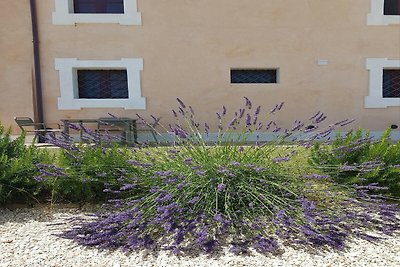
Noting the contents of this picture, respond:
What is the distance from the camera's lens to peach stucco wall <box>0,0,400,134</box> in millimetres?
6684

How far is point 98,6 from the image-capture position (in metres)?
6.89

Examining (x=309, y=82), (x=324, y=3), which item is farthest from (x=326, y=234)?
(x=324, y=3)

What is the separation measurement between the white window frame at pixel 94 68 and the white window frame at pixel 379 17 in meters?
5.60

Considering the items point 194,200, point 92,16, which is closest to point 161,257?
point 194,200

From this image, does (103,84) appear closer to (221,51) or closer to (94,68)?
(94,68)

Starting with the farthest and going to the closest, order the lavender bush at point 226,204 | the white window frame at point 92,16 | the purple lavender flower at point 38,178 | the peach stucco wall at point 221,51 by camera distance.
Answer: the peach stucco wall at point 221,51 → the white window frame at point 92,16 → the purple lavender flower at point 38,178 → the lavender bush at point 226,204

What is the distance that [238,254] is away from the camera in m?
2.21

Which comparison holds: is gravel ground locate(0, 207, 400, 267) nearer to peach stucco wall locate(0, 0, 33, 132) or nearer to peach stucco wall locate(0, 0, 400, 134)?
peach stucco wall locate(0, 0, 400, 134)

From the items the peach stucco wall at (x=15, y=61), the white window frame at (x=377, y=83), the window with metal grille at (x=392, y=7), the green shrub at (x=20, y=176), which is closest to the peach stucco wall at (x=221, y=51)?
the peach stucco wall at (x=15, y=61)

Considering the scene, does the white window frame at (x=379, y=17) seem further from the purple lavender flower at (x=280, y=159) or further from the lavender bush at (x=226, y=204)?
the purple lavender flower at (x=280, y=159)

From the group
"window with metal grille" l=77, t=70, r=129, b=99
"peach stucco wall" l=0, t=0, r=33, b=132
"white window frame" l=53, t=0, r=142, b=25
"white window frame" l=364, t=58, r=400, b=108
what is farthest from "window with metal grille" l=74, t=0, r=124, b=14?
"white window frame" l=364, t=58, r=400, b=108

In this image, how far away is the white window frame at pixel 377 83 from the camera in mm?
7066

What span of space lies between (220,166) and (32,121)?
17.7ft

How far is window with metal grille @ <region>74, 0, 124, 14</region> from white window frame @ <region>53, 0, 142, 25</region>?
22 centimetres
